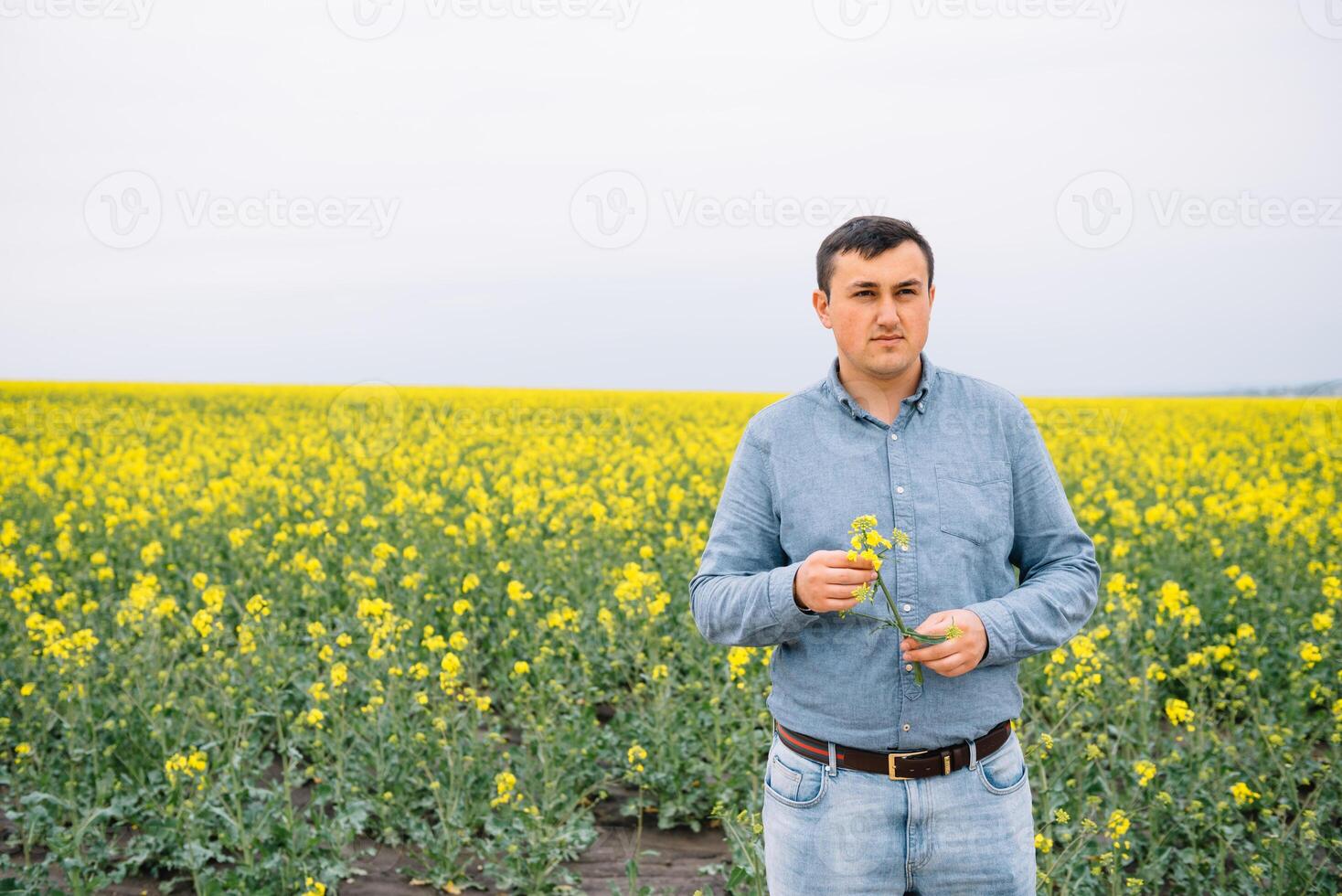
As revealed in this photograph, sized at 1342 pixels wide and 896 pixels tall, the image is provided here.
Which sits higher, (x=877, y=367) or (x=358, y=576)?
(x=877, y=367)

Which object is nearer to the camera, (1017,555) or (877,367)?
(877,367)

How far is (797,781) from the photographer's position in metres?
1.88

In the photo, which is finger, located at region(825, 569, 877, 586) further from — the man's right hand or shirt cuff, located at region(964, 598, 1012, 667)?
shirt cuff, located at region(964, 598, 1012, 667)

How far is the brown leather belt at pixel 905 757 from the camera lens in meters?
1.82

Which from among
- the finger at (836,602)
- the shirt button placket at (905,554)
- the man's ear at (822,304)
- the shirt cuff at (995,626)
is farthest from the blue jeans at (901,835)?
the man's ear at (822,304)

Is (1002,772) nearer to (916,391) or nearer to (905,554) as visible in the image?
(905,554)

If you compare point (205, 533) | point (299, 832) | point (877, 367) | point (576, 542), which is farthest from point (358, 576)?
point (877, 367)

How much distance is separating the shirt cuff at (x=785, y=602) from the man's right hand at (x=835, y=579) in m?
0.06

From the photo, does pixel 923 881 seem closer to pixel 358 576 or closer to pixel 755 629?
pixel 755 629

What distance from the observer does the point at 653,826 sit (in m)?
4.52

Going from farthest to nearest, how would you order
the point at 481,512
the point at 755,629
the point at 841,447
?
the point at 481,512 → the point at 841,447 → the point at 755,629

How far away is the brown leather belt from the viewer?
1.82 metres

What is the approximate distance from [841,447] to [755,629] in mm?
400
